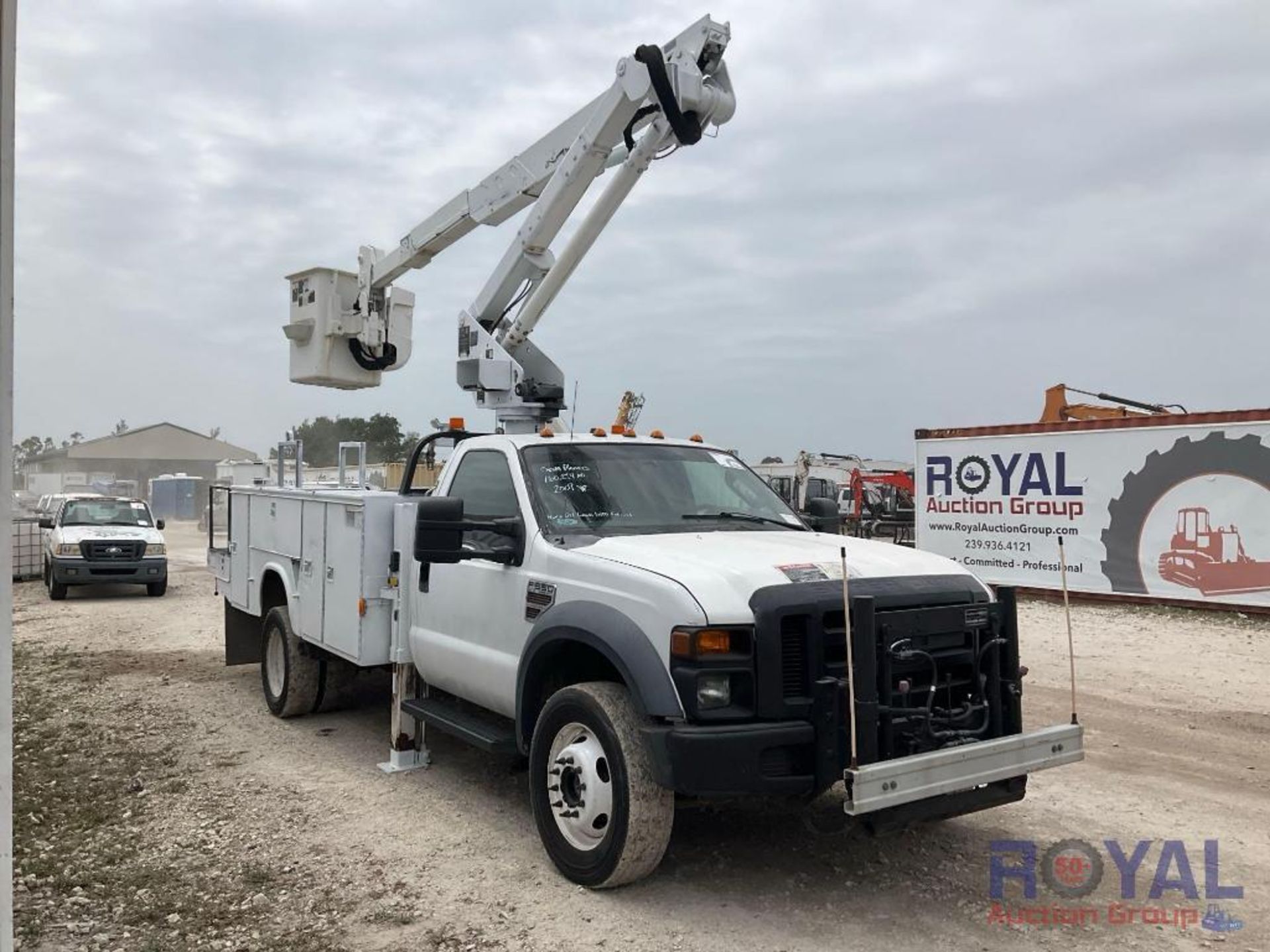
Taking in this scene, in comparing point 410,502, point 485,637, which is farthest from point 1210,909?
point 410,502

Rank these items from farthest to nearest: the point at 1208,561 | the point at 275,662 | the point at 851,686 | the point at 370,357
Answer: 1. the point at 1208,561
2. the point at 370,357
3. the point at 275,662
4. the point at 851,686

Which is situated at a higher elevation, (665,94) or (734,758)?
(665,94)

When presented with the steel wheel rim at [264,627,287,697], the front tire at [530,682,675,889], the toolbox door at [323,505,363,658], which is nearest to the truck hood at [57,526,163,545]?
the steel wheel rim at [264,627,287,697]

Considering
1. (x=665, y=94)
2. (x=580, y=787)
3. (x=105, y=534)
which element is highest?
(x=665, y=94)

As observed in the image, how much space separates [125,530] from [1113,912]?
51.3 feet

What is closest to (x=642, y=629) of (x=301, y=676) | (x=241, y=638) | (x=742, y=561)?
(x=742, y=561)

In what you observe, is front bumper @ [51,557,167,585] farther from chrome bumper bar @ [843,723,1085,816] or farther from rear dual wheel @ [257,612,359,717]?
chrome bumper bar @ [843,723,1085,816]

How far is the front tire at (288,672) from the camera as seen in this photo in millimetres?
7227

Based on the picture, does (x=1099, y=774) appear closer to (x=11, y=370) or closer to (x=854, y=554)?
(x=854, y=554)

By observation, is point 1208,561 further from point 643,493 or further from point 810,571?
point 810,571

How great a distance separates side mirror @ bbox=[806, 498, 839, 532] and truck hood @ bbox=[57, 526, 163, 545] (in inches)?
513

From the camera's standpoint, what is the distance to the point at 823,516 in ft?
19.6

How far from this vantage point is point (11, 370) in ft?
8.54

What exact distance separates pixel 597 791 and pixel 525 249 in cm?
549
